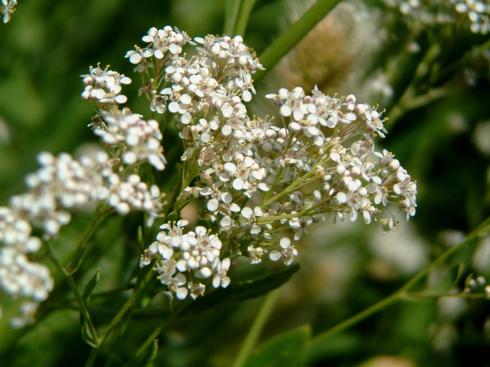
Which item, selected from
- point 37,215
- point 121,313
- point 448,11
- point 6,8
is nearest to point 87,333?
point 121,313

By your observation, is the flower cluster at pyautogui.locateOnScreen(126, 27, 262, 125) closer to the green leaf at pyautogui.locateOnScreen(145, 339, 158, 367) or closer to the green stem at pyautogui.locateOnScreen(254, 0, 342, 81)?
the green stem at pyautogui.locateOnScreen(254, 0, 342, 81)

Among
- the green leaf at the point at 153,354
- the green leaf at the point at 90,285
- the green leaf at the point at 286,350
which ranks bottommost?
the green leaf at the point at 153,354

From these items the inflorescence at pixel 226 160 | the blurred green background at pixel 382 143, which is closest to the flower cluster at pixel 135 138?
the inflorescence at pixel 226 160

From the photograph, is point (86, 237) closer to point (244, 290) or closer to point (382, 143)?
point (244, 290)

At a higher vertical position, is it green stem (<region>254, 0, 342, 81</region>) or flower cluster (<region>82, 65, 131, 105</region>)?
green stem (<region>254, 0, 342, 81</region>)

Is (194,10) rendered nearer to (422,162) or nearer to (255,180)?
(422,162)

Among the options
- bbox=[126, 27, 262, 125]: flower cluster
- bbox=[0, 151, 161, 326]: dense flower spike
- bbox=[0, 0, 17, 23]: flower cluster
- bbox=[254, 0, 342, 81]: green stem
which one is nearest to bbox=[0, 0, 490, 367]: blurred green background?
bbox=[254, 0, 342, 81]: green stem

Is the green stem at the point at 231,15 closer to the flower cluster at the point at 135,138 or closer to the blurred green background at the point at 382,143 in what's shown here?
the blurred green background at the point at 382,143

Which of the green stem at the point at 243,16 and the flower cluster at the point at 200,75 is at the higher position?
the green stem at the point at 243,16
